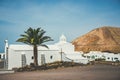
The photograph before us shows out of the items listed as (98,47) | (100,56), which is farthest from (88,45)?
(100,56)

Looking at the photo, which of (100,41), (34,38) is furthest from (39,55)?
(100,41)

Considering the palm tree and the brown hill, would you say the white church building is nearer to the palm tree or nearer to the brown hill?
the palm tree

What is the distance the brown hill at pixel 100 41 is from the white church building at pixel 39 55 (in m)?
54.7

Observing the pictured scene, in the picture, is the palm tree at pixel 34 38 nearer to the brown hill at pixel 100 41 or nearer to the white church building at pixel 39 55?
the white church building at pixel 39 55

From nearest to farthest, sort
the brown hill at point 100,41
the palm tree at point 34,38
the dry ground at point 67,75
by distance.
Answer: the dry ground at point 67,75 → the palm tree at point 34,38 → the brown hill at point 100,41

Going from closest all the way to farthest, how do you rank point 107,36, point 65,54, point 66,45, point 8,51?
point 8,51
point 65,54
point 66,45
point 107,36

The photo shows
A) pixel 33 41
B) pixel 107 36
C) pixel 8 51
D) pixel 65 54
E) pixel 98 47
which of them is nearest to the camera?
pixel 33 41

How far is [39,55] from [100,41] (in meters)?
74.4

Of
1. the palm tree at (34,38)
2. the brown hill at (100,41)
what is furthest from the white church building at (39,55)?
the brown hill at (100,41)

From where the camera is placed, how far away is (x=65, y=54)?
40938 millimetres

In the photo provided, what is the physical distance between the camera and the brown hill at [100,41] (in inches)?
3858

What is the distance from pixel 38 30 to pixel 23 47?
5637 millimetres

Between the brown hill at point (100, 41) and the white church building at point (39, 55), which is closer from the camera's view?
the white church building at point (39, 55)

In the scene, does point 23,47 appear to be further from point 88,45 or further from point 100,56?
point 88,45
